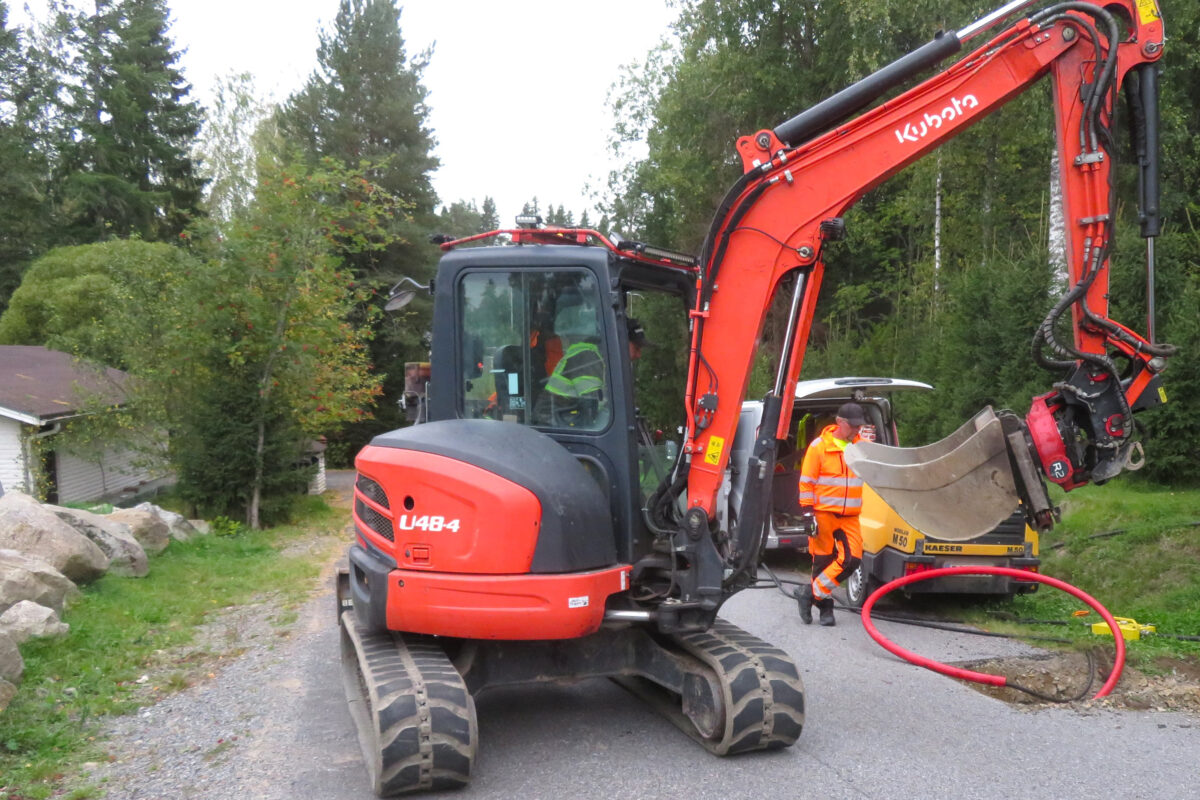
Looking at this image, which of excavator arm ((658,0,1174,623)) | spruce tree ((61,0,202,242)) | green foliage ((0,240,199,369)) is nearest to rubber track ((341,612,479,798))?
excavator arm ((658,0,1174,623))

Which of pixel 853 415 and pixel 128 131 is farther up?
pixel 128 131

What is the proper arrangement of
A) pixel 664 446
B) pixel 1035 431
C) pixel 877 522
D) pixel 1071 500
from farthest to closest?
pixel 1071 500 < pixel 877 522 < pixel 664 446 < pixel 1035 431

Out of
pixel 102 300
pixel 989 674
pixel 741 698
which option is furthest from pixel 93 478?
pixel 741 698

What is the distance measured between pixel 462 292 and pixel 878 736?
3.45 metres

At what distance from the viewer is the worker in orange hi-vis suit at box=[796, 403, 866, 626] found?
8172mm

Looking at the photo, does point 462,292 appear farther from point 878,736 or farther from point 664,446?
point 878,736

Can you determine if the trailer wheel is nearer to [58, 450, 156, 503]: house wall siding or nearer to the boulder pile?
the boulder pile

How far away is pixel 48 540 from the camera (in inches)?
366

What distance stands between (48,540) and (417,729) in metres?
6.28

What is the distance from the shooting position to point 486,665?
5.65m

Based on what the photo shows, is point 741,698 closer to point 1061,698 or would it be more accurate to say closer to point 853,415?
point 1061,698

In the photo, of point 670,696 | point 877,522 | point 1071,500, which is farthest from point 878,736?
point 1071,500

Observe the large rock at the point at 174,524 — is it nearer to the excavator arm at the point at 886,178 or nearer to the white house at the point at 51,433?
the white house at the point at 51,433

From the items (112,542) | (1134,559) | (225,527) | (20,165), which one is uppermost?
(20,165)
